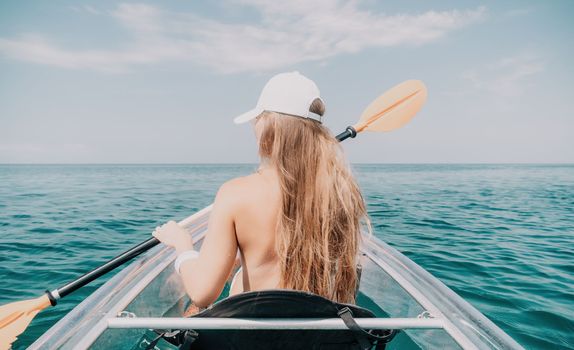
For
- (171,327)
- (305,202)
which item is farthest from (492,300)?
(171,327)

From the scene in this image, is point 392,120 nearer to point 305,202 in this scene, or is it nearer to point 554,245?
point 305,202

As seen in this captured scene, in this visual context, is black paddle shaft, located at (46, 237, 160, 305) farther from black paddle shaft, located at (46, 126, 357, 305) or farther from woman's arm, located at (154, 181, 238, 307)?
woman's arm, located at (154, 181, 238, 307)

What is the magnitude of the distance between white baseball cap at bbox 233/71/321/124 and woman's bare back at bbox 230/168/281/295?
26 centimetres

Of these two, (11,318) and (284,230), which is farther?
(11,318)

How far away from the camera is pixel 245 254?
4.58ft

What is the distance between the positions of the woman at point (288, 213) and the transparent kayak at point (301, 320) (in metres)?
0.22

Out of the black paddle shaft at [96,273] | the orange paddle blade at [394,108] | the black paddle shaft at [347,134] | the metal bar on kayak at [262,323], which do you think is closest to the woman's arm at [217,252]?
the metal bar on kayak at [262,323]

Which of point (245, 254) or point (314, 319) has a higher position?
point (245, 254)

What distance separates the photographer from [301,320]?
1.26m

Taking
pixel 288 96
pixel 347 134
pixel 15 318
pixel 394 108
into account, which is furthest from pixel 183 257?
pixel 394 108

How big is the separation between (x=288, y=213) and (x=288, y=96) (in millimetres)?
482

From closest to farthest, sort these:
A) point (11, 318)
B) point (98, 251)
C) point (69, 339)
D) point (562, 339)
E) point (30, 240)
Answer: point (69, 339), point (11, 318), point (562, 339), point (98, 251), point (30, 240)

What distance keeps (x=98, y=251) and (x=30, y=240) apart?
5.62 ft

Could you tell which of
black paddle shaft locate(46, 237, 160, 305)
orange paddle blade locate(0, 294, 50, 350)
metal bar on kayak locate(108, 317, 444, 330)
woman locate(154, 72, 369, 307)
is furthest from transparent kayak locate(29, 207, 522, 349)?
orange paddle blade locate(0, 294, 50, 350)
